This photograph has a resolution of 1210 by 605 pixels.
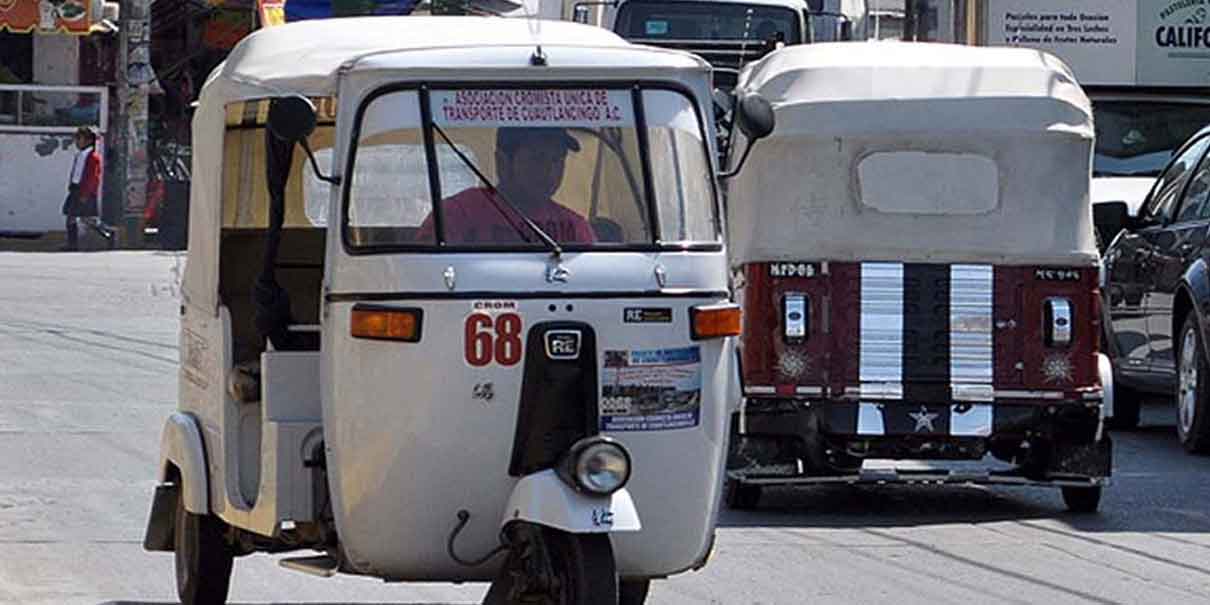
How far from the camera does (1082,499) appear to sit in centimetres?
1217


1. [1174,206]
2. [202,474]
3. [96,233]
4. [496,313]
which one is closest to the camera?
[496,313]

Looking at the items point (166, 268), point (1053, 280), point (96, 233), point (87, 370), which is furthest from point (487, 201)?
point (96, 233)

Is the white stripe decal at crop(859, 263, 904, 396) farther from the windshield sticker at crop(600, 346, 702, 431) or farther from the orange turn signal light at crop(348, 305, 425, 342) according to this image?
the orange turn signal light at crop(348, 305, 425, 342)

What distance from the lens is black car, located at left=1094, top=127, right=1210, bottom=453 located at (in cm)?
1435

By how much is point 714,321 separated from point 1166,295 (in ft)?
25.7

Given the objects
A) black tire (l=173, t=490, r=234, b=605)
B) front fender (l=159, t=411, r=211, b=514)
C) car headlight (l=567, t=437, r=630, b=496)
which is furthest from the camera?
black tire (l=173, t=490, r=234, b=605)

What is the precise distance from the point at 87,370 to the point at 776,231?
290 inches

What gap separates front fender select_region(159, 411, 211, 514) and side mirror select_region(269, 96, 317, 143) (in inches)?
61.5

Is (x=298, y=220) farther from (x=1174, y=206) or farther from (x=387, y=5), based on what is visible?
(x=387, y=5)

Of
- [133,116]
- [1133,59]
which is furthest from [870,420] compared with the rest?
[133,116]

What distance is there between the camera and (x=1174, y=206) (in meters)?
15.1

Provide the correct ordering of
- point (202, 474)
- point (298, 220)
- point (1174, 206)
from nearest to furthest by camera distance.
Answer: point (202, 474), point (298, 220), point (1174, 206)

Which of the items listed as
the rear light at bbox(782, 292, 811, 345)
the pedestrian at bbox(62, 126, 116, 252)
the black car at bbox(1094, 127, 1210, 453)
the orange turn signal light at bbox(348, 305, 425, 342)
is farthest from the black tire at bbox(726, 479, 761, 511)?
the pedestrian at bbox(62, 126, 116, 252)

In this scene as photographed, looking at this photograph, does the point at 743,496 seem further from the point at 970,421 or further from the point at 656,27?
the point at 656,27
